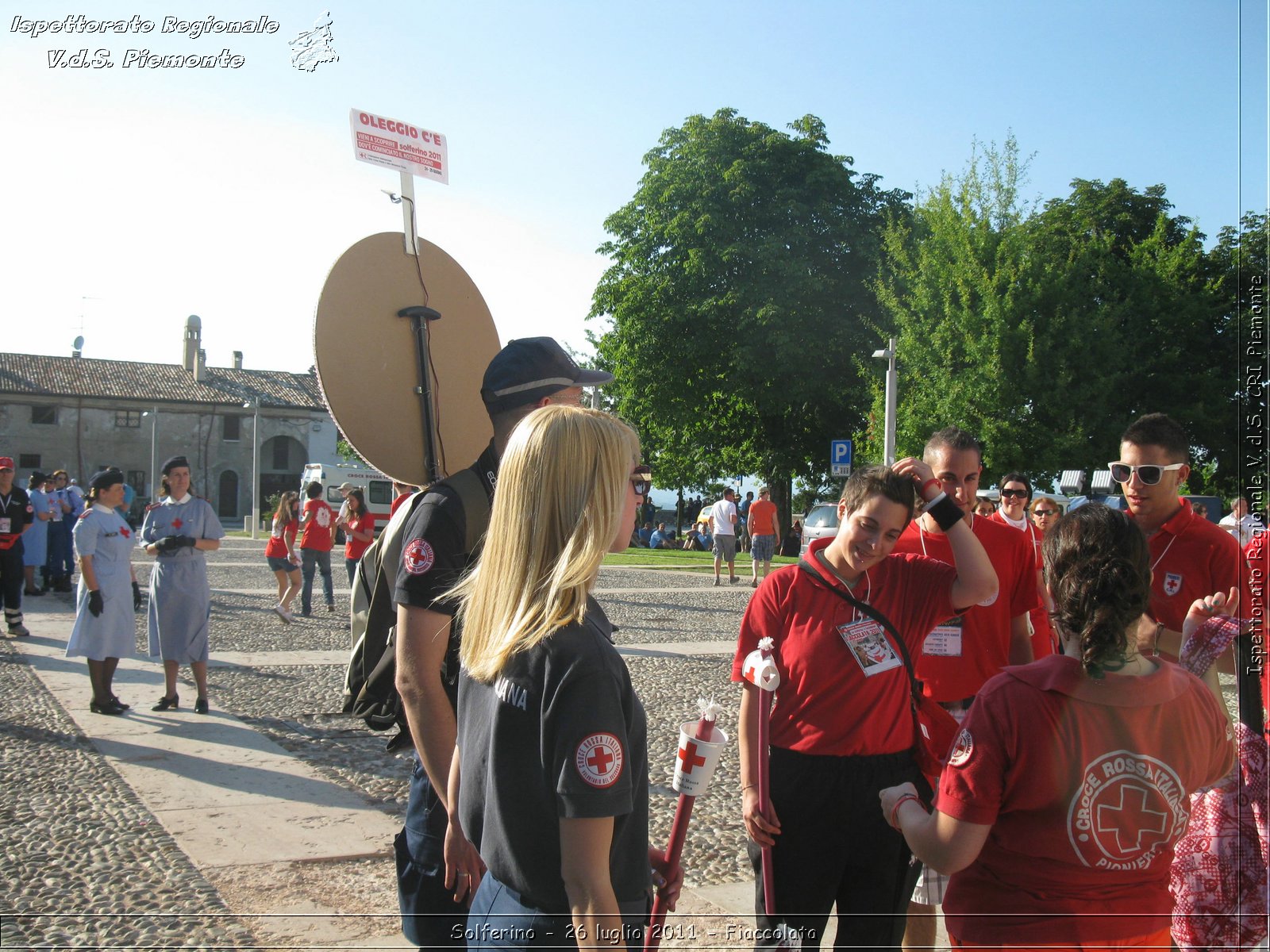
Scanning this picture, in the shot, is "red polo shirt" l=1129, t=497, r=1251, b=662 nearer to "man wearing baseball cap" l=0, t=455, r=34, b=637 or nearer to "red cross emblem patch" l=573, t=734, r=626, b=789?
"red cross emblem patch" l=573, t=734, r=626, b=789

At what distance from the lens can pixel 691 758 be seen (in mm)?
2172

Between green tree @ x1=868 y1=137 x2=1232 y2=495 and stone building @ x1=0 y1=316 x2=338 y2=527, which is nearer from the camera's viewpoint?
green tree @ x1=868 y1=137 x2=1232 y2=495

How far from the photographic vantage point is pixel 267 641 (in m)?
11.2

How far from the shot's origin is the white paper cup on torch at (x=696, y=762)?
7.04 feet

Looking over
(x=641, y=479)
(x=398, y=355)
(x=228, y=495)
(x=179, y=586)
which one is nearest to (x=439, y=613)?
(x=641, y=479)

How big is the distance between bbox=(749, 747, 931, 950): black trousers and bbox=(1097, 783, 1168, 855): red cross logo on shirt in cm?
93

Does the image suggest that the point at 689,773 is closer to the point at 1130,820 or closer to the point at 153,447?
the point at 1130,820

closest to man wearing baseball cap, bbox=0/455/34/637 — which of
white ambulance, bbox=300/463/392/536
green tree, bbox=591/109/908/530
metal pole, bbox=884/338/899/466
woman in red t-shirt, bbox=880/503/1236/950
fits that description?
woman in red t-shirt, bbox=880/503/1236/950

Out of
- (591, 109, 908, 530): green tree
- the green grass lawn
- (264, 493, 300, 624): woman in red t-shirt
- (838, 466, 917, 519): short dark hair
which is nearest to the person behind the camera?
(838, 466, 917, 519): short dark hair

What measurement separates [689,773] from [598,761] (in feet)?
1.94

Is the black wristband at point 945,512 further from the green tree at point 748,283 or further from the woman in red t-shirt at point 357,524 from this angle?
the green tree at point 748,283

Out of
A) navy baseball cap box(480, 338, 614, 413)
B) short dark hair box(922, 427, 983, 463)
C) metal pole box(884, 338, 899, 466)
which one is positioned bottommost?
short dark hair box(922, 427, 983, 463)

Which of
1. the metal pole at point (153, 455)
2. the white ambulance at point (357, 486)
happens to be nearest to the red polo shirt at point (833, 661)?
the white ambulance at point (357, 486)

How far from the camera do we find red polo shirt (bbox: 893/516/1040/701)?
366 centimetres
